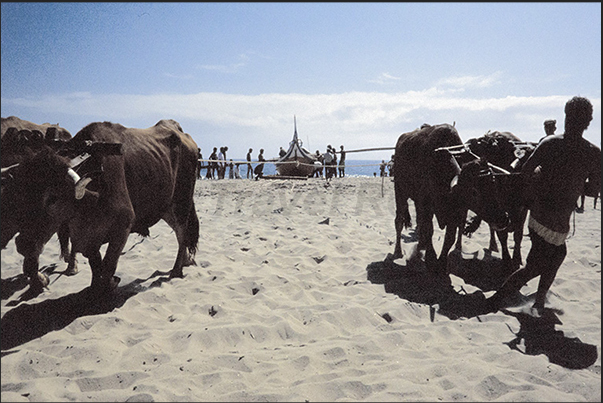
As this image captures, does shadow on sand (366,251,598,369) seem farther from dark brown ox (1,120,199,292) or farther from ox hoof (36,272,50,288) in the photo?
ox hoof (36,272,50,288)

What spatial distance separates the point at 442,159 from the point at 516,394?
3081mm

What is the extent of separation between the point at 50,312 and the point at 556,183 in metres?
4.97

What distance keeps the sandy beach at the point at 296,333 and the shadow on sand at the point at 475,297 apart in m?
0.02

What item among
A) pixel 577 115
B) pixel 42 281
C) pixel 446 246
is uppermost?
pixel 577 115

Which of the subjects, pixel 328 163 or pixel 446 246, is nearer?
pixel 446 246

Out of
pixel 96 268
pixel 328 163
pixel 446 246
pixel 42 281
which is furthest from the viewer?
pixel 328 163

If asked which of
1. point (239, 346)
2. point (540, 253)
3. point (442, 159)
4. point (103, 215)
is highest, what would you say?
point (442, 159)

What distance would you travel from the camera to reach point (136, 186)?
4.43 metres

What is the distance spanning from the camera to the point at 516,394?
2.45 m

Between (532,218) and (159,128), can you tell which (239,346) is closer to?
(532,218)

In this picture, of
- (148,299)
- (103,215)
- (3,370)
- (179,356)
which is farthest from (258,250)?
(3,370)

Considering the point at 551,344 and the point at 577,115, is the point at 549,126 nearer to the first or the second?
the point at 577,115

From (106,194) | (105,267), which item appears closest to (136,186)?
(106,194)

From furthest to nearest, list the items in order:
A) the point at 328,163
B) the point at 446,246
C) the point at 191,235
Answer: the point at 328,163
the point at 191,235
the point at 446,246
